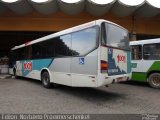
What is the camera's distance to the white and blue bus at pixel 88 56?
7025 mm

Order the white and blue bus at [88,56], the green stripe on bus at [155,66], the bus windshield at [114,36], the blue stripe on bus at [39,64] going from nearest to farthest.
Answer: the white and blue bus at [88,56] < the bus windshield at [114,36] < the green stripe on bus at [155,66] < the blue stripe on bus at [39,64]

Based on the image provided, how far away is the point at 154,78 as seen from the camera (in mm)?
10133

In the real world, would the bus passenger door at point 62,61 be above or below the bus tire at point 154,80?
above

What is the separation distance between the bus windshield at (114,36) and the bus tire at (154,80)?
2578 mm

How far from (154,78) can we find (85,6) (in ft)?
28.6

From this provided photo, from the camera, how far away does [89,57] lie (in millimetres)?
7191

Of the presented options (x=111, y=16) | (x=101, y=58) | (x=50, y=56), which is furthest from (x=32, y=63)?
(x=111, y=16)

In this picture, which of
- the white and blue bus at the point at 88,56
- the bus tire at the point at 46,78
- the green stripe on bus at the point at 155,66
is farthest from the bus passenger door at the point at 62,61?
the green stripe on bus at the point at 155,66

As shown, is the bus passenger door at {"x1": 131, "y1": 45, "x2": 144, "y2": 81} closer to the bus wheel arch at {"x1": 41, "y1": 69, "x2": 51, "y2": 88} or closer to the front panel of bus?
the front panel of bus

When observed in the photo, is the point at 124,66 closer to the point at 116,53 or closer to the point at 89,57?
the point at 116,53

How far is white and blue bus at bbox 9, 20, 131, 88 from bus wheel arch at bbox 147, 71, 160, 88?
2.32 m

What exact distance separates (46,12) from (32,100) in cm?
1046

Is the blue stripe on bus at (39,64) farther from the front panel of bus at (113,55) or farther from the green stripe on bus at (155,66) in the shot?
the green stripe on bus at (155,66)

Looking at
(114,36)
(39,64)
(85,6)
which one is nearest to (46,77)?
(39,64)
